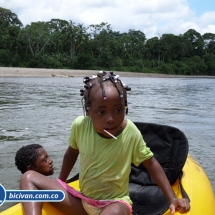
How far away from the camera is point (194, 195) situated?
2.55 meters

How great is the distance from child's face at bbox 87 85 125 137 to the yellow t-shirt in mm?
125

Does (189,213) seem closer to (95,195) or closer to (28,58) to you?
(95,195)

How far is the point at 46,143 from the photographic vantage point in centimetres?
621

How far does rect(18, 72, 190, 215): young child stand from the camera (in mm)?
2026

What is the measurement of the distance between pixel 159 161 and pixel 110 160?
1040 mm

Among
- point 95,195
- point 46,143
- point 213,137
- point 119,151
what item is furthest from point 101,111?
point 213,137

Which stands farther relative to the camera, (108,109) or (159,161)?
(159,161)

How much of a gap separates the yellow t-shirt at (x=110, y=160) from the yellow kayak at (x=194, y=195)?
1.01 ft

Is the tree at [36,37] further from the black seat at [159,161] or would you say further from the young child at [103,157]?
the young child at [103,157]

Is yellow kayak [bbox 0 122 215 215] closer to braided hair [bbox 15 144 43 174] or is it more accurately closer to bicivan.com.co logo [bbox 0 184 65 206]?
bicivan.com.co logo [bbox 0 184 65 206]

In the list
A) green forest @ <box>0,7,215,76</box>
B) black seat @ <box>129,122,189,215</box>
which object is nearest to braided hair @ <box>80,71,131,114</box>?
black seat @ <box>129,122,189,215</box>

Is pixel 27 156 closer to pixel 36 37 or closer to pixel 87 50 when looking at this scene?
pixel 36 37

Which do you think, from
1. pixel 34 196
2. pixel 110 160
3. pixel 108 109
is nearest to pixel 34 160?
pixel 34 196

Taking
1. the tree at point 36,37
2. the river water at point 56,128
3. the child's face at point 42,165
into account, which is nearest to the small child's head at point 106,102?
the child's face at point 42,165
